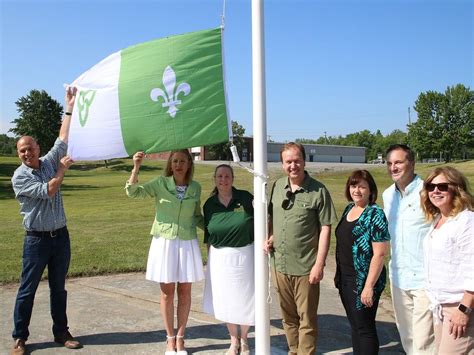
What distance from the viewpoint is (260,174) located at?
152 inches

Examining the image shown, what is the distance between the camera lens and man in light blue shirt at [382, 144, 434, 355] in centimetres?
365

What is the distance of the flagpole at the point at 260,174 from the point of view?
3771 mm

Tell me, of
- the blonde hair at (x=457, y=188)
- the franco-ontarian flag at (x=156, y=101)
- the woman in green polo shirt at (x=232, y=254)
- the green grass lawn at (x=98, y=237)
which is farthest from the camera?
the green grass lawn at (x=98, y=237)

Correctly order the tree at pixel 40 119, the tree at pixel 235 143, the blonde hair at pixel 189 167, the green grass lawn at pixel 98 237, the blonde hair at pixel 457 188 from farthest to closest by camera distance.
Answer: the tree at pixel 40 119
the green grass lawn at pixel 98 237
the tree at pixel 235 143
the blonde hair at pixel 189 167
the blonde hair at pixel 457 188

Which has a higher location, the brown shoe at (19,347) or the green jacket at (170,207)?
the green jacket at (170,207)

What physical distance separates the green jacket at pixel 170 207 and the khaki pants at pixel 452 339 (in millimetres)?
2348

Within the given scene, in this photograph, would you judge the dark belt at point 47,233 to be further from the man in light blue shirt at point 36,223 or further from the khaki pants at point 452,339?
the khaki pants at point 452,339

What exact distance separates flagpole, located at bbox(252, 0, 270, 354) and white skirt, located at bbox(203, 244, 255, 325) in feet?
1.16

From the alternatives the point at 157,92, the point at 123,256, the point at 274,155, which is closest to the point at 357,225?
the point at 157,92

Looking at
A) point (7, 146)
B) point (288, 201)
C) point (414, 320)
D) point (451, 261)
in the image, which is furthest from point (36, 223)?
point (7, 146)

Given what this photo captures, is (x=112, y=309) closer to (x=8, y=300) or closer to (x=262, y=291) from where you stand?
(x=8, y=300)

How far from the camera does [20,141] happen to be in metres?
4.45

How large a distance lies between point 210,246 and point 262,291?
2.60 ft

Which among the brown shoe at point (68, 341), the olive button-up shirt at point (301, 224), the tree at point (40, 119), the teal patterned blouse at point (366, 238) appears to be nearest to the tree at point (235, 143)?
the olive button-up shirt at point (301, 224)
